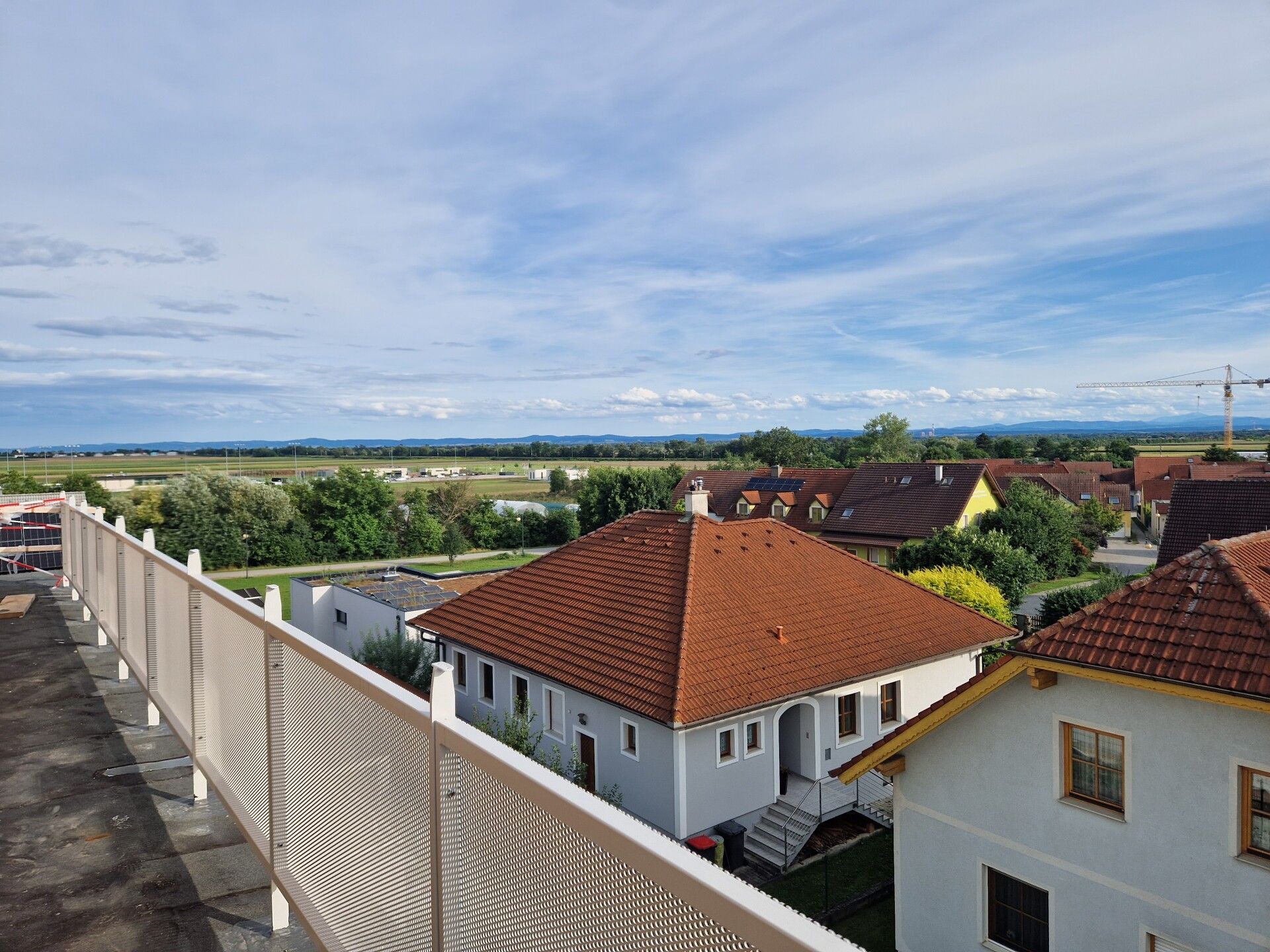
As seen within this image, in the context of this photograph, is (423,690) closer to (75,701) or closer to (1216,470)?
(75,701)

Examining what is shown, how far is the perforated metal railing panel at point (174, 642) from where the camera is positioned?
443cm

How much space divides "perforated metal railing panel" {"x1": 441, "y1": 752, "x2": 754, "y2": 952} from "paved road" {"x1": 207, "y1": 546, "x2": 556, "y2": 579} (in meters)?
58.9

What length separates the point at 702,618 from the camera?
58.6ft

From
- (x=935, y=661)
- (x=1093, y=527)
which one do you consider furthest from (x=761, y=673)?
(x=1093, y=527)

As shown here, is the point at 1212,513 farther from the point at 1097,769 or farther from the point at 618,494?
the point at 618,494

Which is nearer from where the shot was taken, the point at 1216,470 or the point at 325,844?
the point at 325,844

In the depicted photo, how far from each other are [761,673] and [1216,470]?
A: 74.3 meters

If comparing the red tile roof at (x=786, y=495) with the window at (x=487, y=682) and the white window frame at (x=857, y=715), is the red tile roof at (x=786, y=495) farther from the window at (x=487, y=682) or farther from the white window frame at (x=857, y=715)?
the white window frame at (x=857, y=715)

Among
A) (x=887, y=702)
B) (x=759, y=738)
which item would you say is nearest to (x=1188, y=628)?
(x=759, y=738)

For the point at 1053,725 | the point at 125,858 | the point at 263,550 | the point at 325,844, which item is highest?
the point at 325,844

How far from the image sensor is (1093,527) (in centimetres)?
6019

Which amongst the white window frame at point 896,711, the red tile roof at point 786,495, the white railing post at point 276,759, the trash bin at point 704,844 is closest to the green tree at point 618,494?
the red tile roof at point 786,495

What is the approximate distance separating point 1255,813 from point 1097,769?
1506 millimetres

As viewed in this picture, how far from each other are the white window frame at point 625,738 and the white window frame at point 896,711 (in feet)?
20.6
